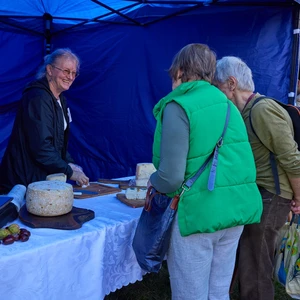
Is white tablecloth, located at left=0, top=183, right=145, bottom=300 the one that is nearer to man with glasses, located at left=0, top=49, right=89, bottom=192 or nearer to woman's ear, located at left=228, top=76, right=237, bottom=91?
man with glasses, located at left=0, top=49, right=89, bottom=192

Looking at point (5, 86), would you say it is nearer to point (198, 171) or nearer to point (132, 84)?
point (132, 84)

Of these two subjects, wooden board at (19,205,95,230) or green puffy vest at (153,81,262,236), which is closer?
green puffy vest at (153,81,262,236)

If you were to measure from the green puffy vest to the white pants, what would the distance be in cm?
7

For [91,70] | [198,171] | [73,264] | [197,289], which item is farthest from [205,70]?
[91,70]

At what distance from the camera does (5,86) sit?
4.58 metres

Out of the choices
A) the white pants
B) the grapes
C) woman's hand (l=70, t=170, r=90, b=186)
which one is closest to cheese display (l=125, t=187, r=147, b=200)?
woman's hand (l=70, t=170, r=90, b=186)

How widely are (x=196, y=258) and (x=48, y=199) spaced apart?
69 centimetres

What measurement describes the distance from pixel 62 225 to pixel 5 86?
3654 mm

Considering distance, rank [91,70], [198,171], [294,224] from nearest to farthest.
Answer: [198,171] < [294,224] < [91,70]

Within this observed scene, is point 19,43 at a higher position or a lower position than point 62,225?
higher

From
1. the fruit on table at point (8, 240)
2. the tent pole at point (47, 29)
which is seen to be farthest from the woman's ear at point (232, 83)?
the tent pole at point (47, 29)

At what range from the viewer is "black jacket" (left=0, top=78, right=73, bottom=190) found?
2326mm

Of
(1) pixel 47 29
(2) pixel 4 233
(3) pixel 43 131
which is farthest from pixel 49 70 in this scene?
(1) pixel 47 29

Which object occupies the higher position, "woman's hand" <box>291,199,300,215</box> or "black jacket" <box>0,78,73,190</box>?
"black jacket" <box>0,78,73,190</box>
